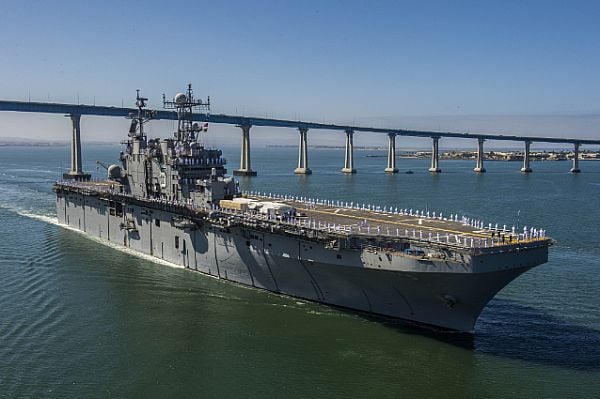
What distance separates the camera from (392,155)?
128 m

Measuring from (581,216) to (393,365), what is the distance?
40.2 metres

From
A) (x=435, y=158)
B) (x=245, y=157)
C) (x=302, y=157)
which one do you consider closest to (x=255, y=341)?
(x=245, y=157)

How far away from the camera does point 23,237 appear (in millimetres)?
43031

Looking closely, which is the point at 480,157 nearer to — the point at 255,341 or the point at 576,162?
the point at 576,162

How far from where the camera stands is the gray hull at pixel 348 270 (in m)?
21.5

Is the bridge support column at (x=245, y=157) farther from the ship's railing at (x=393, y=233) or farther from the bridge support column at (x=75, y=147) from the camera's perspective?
the ship's railing at (x=393, y=233)

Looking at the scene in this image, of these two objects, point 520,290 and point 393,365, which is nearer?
point 393,365

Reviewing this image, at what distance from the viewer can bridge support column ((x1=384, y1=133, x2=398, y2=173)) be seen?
12531 centimetres

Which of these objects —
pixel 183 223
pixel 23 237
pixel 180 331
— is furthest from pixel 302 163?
pixel 180 331

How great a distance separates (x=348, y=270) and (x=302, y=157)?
97.6 metres

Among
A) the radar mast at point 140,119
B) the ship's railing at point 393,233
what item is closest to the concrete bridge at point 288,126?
the radar mast at point 140,119

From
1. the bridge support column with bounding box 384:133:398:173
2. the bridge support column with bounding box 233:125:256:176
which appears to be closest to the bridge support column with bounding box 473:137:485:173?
the bridge support column with bounding box 384:133:398:173

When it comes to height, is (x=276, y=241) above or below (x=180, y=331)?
above

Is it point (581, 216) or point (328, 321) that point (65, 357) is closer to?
point (328, 321)
